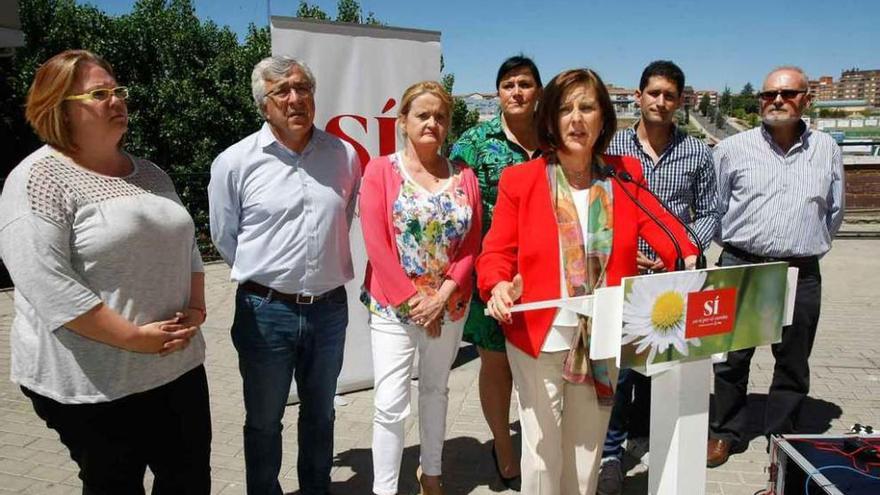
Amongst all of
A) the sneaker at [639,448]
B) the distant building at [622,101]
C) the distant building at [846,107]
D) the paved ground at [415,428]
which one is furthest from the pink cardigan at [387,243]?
the distant building at [846,107]

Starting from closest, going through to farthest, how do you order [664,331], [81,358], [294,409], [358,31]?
1. [664,331]
2. [81,358]
3. [358,31]
4. [294,409]

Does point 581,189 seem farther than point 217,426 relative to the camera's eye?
No

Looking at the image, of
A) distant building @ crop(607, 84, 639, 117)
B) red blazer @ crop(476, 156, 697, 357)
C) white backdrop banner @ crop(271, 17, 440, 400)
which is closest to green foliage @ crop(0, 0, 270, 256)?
white backdrop banner @ crop(271, 17, 440, 400)

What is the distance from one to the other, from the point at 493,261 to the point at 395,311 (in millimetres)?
620

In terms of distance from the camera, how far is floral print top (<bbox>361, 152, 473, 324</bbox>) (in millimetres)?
2686

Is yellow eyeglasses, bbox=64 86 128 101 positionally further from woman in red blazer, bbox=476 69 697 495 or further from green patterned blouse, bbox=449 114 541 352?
green patterned blouse, bbox=449 114 541 352

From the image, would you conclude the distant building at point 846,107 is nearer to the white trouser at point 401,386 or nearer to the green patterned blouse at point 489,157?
the green patterned blouse at point 489,157

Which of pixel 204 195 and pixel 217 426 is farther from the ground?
pixel 204 195

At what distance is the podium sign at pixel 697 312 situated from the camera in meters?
1.71

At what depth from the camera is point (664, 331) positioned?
1.75 meters

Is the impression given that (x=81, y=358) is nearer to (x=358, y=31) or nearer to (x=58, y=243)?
(x=58, y=243)

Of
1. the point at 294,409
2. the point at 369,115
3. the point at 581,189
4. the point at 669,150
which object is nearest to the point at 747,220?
the point at 669,150

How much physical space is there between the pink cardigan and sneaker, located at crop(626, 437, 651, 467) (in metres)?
1.62

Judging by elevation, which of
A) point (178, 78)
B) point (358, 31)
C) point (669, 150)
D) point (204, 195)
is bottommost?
point (204, 195)
